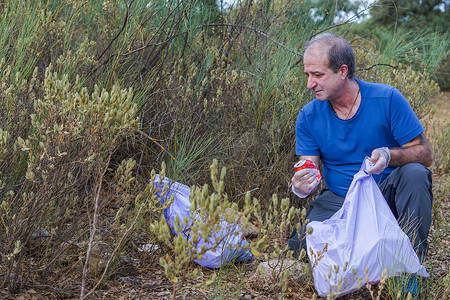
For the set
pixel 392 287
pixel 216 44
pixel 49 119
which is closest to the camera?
pixel 49 119

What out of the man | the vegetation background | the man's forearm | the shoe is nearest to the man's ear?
the man

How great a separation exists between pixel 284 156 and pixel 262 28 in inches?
49.8

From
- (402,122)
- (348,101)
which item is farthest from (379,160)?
(348,101)

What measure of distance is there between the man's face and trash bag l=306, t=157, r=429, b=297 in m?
0.45

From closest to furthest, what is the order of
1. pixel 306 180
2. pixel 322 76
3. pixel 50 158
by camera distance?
pixel 50 158
pixel 306 180
pixel 322 76

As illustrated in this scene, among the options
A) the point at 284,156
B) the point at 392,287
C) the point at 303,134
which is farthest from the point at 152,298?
the point at 284,156

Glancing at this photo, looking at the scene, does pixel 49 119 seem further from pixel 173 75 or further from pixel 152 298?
pixel 173 75

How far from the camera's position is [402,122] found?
267cm

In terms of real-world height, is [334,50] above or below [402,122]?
above

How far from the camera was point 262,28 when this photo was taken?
417cm

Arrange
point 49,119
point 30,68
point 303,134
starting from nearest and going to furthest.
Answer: point 49,119 < point 30,68 < point 303,134

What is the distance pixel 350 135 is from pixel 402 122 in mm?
279

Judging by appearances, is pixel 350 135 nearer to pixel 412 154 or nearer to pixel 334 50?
pixel 412 154

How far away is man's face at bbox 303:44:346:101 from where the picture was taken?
2711mm
